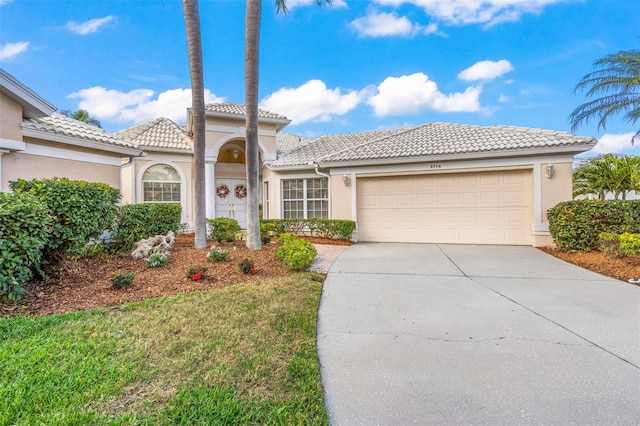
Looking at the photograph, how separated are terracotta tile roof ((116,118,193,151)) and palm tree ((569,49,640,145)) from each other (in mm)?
16692

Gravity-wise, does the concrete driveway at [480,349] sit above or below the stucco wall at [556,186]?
below

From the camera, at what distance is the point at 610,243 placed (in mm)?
6910

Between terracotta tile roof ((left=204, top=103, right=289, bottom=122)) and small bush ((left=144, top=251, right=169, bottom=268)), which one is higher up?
terracotta tile roof ((left=204, top=103, right=289, bottom=122))

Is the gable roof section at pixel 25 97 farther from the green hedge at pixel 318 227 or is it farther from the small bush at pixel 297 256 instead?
the small bush at pixel 297 256

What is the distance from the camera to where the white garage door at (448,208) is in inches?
373

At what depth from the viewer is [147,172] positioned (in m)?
12.2

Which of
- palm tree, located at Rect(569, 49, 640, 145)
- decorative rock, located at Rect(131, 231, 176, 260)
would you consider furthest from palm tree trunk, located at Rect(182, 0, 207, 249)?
palm tree, located at Rect(569, 49, 640, 145)

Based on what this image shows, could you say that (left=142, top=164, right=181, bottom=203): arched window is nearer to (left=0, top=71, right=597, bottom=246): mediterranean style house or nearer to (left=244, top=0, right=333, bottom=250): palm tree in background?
(left=0, top=71, right=597, bottom=246): mediterranean style house

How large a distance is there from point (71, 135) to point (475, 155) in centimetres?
1245

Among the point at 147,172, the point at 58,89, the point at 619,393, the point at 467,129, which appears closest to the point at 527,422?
the point at 619,393

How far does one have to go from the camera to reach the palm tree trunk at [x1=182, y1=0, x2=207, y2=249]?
686 centimetres

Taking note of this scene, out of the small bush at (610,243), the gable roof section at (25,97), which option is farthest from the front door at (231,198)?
the small bush at (610,243)

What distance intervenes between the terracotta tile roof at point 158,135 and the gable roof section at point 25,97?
4020mm

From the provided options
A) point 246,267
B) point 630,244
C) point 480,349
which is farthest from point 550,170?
point 246,267
